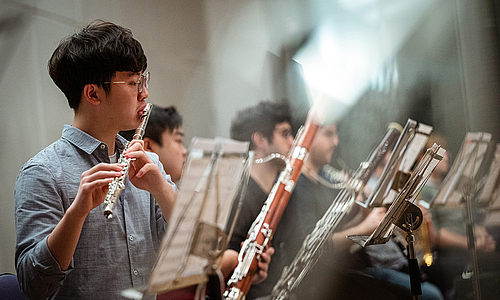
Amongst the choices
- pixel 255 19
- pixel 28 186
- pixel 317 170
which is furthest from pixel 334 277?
pixel 28 186

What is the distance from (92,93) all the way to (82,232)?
375 mm

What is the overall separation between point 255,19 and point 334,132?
53 cm

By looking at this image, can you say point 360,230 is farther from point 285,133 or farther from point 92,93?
point 92,93

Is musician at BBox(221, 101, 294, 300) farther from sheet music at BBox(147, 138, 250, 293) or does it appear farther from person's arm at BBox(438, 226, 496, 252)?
person's arm at BBox(438, 226, 496, 252)

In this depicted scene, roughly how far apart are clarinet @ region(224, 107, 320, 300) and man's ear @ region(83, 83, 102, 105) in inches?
25.3

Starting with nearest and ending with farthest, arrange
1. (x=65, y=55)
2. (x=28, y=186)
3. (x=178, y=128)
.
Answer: (x=28, y=186)
(x=65, y=55)
(x=178, y=128)

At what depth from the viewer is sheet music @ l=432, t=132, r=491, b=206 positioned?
188cm

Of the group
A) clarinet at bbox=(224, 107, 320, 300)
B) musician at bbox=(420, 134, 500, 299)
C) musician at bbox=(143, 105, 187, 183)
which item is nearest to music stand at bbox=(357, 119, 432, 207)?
musician at bbox=(420, 134, 500, 299)

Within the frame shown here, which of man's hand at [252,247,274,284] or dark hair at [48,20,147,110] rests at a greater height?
dark hair at [48,20,147,110]

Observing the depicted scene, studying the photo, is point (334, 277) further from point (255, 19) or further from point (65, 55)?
point (65, 55)

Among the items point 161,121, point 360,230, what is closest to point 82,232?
point 161,121

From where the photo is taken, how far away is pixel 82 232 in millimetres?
1147

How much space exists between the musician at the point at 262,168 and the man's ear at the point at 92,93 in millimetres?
465

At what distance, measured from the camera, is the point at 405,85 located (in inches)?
72.4
